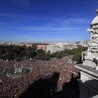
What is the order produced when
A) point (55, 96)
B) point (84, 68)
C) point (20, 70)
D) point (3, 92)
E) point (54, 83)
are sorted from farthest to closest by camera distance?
point (20, 70)
point (54, 83)
point (55, 96)
point (3, 92)
point (84, 68)

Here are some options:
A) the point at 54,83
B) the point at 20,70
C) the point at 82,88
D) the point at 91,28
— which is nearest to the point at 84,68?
the point at 82,88

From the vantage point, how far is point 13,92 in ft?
47.6

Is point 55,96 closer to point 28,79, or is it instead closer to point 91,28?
point 28,79

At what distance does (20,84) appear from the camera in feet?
53.7

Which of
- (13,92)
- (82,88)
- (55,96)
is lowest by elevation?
(55,96)

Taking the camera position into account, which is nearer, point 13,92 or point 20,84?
point 13,92

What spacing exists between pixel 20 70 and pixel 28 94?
11040 mm

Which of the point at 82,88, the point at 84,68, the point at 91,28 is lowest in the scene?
the point at 82,88

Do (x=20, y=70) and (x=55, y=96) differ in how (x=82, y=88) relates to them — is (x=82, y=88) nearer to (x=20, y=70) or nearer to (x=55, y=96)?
(x=55, y=96)

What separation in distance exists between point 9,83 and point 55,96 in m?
6.16

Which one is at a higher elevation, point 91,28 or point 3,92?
point 91,28

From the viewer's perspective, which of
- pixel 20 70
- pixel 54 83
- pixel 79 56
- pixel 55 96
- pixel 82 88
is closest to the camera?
pixel 82 88

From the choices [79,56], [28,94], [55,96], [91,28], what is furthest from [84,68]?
[79,56]

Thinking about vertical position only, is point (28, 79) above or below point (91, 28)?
below
